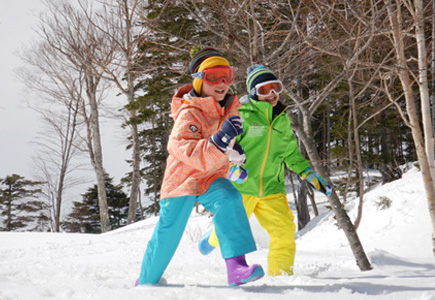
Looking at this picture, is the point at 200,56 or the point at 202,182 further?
the point at 200,56

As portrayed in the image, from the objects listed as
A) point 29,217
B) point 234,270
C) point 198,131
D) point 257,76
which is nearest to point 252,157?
point 257,76

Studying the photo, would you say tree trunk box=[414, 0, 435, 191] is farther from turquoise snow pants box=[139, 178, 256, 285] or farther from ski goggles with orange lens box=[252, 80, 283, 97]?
turquoise snow pants box=[139, 178, 256, 285]

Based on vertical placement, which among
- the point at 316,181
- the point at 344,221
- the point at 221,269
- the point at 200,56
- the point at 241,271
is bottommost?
the point at 221,269

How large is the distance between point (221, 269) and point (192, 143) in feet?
4.82

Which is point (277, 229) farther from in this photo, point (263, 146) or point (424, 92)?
point (424, 92)

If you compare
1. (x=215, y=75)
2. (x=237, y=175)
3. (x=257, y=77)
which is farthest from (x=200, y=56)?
(x=237, y=175)

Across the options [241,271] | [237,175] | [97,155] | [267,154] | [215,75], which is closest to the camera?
[241,271]

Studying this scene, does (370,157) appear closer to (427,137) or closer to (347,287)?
(427,137)

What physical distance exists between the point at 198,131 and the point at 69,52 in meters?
11.1

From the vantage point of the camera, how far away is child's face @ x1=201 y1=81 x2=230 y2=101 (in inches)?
103

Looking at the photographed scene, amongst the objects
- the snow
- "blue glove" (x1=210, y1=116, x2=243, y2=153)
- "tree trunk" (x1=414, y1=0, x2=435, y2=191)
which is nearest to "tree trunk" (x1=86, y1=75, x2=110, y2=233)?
the snow

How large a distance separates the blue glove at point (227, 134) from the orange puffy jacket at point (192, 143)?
0.10 meters

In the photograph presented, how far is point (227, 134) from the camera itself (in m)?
2.07

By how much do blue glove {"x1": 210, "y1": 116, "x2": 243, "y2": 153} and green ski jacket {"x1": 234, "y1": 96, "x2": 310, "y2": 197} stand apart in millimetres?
1047
